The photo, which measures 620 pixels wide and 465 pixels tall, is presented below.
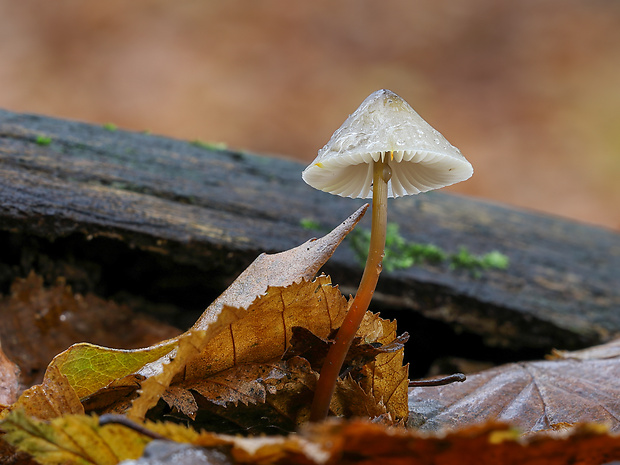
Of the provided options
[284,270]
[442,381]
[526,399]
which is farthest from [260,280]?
[526,399]

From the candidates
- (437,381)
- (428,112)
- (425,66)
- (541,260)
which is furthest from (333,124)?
(437,381)

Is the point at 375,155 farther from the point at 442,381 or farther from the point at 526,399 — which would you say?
the point at 526,399

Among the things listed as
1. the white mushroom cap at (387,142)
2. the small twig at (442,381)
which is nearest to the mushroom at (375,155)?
the white mushroom cap at (387,142)

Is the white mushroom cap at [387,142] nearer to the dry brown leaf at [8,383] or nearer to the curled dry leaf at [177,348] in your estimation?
the curled dry leaf at [177,348]

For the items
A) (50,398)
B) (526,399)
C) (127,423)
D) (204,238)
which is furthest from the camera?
(204,238)

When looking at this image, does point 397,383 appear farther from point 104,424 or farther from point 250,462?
point 104,424
